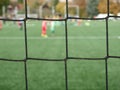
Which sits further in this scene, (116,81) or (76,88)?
(116,81)

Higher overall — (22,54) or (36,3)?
(36,3)

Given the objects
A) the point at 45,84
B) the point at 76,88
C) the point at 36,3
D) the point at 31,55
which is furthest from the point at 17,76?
the point at 36,3

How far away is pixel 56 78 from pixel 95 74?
0.42m

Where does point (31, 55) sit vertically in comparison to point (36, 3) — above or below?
below

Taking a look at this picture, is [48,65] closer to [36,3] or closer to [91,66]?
[91,66]

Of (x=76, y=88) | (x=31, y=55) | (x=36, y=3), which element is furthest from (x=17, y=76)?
(x=36, y=3)

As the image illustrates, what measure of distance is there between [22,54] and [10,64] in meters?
1.24

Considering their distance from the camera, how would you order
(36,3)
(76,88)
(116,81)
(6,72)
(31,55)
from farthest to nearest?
(36,3), (31,55), (6,72), (116,81), (76,88)

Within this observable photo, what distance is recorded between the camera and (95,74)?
395cm

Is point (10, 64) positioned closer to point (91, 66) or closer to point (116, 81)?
point (91, 66)

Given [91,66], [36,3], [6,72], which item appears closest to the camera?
→ [6,72]

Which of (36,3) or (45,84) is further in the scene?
(36,3)

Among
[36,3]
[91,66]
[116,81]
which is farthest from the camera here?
[36,3]

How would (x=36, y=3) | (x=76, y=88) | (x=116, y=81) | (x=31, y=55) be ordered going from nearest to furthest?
1. (x=76, y=88)
2. (x=116, y=81)
3. (x=31, y=55)
4. (x=36, y=3)
